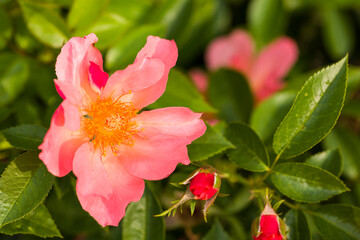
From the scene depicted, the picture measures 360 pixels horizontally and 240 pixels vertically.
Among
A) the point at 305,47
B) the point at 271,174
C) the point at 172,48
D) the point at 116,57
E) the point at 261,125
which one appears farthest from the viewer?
the point at 305,47

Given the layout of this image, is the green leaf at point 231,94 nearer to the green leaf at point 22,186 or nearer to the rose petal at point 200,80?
the rose petal at point 200,80

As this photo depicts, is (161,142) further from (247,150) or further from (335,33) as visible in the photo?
(335,33)

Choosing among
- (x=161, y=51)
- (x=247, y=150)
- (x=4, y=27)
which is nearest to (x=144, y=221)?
(x=247, y=150)

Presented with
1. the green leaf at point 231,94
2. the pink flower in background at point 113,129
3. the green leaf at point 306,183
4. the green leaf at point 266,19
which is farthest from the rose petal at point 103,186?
the green leaf at point 266,19

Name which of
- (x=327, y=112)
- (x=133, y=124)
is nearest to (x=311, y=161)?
(x=327, y=112)

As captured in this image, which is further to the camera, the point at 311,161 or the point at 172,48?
the point at 311,161

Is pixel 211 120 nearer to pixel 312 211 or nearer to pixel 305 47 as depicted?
pixel 312 211

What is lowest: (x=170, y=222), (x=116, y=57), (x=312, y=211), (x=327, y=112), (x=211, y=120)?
(x=170, y=222)

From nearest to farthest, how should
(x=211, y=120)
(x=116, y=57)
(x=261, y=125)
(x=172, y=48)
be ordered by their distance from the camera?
(x=172, y=48), (x=116, y=57), (x=261, y=125), (x=211, y=120)
